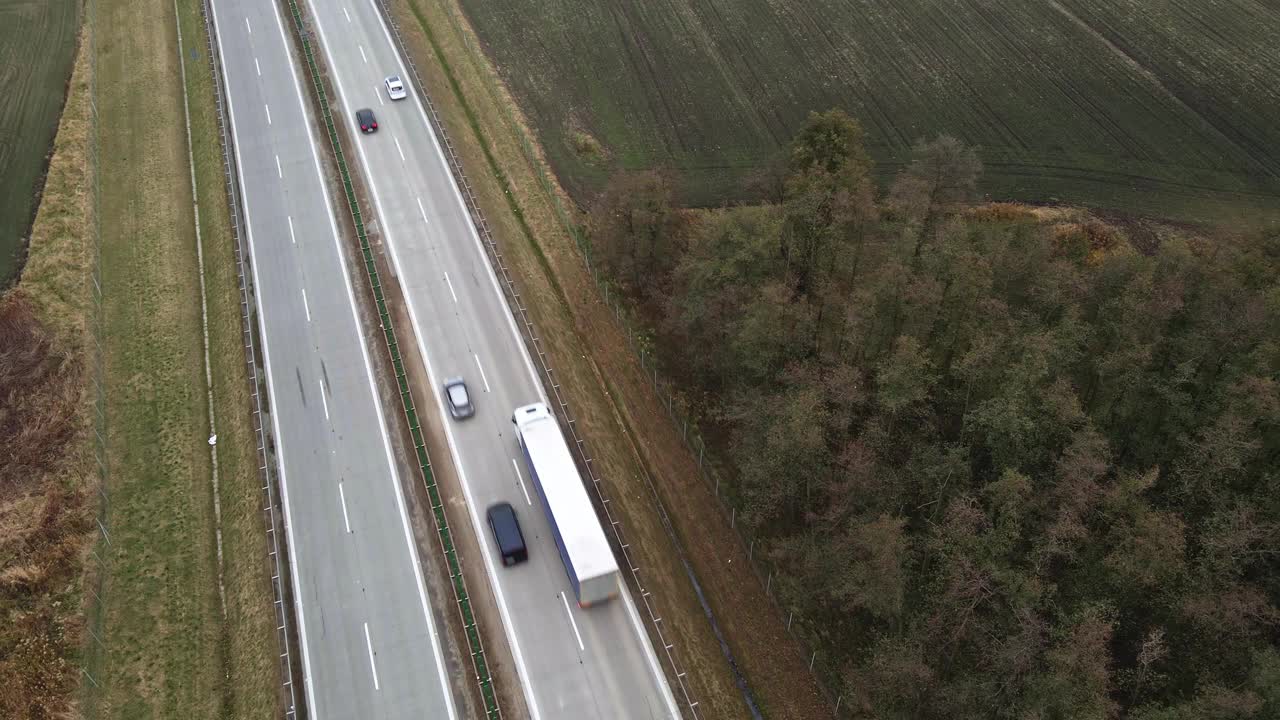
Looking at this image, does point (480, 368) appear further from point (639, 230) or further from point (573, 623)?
point (573, 623)

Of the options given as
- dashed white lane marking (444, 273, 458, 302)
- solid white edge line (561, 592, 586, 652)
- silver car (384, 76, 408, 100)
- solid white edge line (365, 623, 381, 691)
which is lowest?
solid white edge line (365, 623, 381, 691)

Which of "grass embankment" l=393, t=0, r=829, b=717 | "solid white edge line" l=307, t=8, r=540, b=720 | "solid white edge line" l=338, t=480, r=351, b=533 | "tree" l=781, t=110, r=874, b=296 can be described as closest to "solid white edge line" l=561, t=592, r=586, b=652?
"solid white edge line" l=307, t=8, r=540, b=720

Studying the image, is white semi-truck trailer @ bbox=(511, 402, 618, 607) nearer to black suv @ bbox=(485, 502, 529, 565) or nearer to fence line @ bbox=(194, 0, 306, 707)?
black suv @ bbox=(485, 502, 529, 565)

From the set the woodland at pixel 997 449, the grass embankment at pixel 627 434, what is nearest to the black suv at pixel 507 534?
the grass embankment at pixel 627 434

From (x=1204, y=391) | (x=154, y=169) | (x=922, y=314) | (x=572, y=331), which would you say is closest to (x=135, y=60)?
(x=154, y=169)

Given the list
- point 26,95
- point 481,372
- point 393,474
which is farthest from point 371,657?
point 26,95

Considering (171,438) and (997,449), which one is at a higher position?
(997,449)

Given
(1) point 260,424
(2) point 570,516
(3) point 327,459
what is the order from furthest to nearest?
(1) point 260,424, (3) point 327,459, (2) point 570,516
